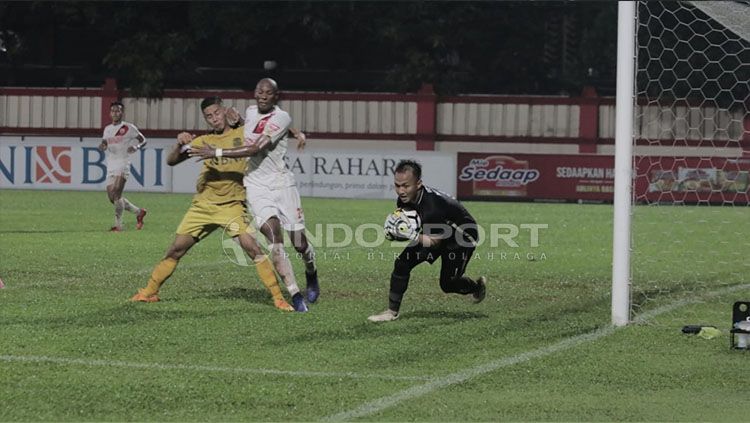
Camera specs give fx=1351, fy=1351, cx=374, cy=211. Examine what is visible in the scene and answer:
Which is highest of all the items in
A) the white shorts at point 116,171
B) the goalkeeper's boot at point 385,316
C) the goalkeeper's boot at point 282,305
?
the white shorts at point 116,171

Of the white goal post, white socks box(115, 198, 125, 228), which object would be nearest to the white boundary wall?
the white goal post

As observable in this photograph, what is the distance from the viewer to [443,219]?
10711 millimetres

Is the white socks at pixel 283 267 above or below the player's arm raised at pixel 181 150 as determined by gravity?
below

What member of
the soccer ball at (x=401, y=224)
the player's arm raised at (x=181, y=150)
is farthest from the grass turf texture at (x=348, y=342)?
the player's arm raised at (x=181, y=150)

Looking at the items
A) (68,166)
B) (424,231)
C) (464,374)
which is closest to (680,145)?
(68,166)

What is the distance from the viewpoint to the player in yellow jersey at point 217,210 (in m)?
11.4

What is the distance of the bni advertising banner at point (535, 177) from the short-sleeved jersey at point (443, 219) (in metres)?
22.4

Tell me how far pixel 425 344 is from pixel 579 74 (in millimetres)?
36174

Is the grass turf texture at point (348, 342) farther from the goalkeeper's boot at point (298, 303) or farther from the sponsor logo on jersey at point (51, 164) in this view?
the sponsor logo on jersey at point (51, 164)

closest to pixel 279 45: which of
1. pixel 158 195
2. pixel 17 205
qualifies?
pixel 158 195

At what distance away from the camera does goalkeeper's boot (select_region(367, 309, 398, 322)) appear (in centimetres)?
1066

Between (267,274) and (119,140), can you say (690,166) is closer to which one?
(119,140)

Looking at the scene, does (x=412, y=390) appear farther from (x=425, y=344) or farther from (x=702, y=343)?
(x=702, y=343)

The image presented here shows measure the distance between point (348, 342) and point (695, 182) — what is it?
23196 mm
